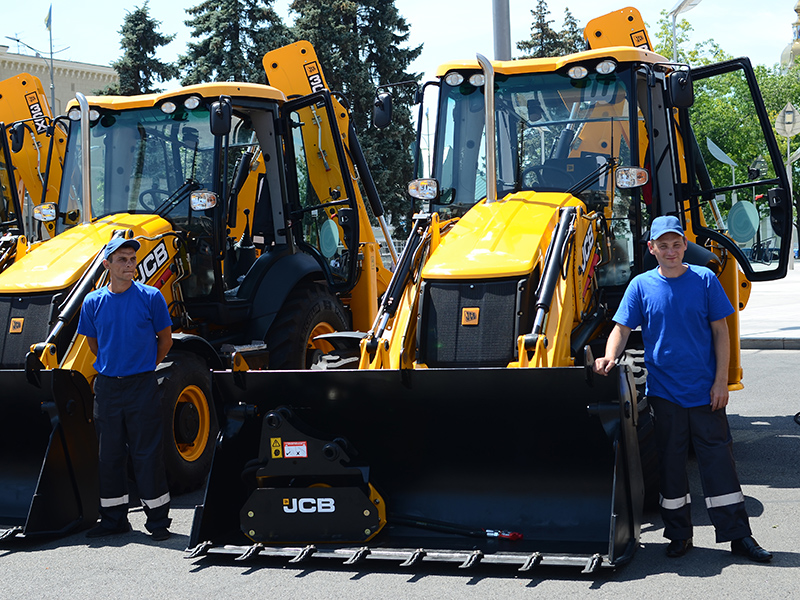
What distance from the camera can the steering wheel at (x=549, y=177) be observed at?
7.29m

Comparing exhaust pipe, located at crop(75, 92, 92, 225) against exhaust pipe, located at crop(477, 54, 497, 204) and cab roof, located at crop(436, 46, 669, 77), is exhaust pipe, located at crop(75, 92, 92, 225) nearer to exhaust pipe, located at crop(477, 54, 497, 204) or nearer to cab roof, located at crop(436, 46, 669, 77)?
cab roof, located at crop(436, 46, 669, 77)

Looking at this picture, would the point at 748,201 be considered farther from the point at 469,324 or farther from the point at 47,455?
the point at 47,455

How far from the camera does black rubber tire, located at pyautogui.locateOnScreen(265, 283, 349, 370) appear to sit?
8.94 m

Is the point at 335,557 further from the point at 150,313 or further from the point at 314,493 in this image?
the point at 150,313

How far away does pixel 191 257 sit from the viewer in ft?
27.8

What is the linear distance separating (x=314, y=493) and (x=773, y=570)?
2.53 meters

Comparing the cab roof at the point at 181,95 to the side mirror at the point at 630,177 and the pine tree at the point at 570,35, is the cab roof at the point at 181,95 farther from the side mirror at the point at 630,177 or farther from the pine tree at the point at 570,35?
the pine tree at the point at 570,35

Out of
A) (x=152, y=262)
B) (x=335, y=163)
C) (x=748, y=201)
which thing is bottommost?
(x=152, y=262)

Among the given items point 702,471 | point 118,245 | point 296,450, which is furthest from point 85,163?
point 702,471

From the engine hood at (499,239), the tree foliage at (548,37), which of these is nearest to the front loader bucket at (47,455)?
the engine hood at (499,239)

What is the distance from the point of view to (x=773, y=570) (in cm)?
503

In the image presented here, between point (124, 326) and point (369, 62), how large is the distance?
98.0 feet

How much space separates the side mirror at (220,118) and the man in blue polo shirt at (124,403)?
6.19 feet

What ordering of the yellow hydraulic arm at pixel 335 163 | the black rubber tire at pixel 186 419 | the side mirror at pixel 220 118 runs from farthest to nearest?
the yellow hydraulic arm at pixel 335 163, the side mirror at pixel 220 118, the black rubber tire at pixel 186 419
